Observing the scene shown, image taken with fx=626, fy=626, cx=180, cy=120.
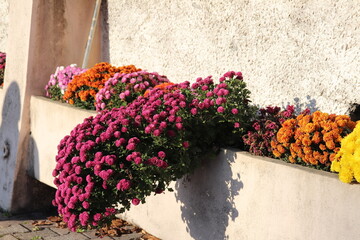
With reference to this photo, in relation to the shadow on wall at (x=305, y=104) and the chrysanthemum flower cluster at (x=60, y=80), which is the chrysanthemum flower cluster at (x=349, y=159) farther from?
the chrysanthemum flower cluster at (x=60, y=80)

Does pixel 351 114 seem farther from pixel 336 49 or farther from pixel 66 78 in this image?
pixel 66 78

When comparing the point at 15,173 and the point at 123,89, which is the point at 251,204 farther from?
the point at 15,173

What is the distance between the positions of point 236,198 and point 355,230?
1.03 m

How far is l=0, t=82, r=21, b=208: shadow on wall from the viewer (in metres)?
6.72

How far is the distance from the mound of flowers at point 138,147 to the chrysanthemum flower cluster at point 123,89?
763 millimetres

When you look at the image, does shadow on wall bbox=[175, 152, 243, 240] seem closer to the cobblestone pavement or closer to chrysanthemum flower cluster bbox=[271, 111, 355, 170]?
chrysanthemum flower cluster bbox=[271, 111, 355, 170]

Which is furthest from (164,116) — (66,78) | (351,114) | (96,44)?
(96,44)

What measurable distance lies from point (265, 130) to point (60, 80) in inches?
108

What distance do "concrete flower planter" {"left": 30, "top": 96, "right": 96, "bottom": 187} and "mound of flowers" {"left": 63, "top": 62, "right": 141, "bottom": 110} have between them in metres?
0.11

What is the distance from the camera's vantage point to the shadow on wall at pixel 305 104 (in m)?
4.84

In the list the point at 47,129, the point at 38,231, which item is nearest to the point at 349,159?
the point at 38,231

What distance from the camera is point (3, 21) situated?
8727mm

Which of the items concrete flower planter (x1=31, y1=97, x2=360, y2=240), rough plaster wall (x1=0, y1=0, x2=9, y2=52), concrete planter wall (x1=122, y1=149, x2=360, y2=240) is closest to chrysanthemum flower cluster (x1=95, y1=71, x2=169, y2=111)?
concrete flower planter (x1=31, y1=97, x2=360, y2=240)

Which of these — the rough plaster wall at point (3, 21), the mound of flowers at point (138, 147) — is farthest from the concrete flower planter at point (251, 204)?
the rough plaster wall at point (3, 21)
